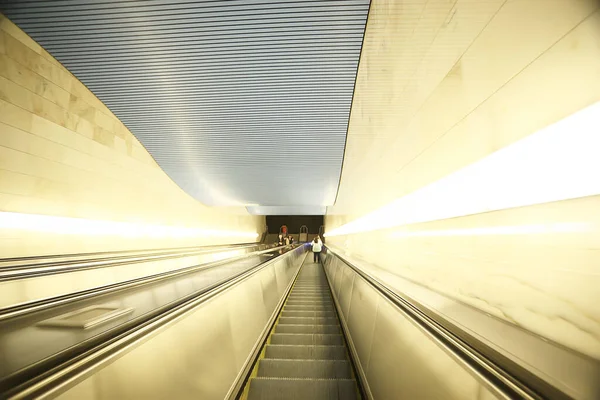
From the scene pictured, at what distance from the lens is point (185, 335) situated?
169cm

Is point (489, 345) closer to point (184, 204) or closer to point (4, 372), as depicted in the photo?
point (4, 372)

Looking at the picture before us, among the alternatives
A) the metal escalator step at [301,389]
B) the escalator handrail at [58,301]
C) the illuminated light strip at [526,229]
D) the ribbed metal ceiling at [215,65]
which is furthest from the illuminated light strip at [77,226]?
the illuminated light strip at [526,229]

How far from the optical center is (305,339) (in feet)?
11.4

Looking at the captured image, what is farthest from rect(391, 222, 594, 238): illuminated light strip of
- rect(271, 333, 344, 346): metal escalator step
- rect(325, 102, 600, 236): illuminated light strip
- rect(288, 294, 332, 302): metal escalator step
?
rect(288, 294, 332, 302): metal escalator step

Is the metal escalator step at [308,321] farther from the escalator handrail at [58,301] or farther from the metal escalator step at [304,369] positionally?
the escalator handrail at [58,301]

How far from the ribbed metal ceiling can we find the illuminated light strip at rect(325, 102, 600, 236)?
2813 millimetres

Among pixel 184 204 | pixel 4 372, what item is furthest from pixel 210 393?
pixel 184 204

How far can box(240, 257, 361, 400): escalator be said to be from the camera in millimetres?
2291

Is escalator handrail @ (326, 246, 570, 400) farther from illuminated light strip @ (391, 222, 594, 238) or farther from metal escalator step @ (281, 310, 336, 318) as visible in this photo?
metal escalator step @ (281, 310, 336, 318)

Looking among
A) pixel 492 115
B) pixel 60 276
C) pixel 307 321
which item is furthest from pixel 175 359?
pixel 60 276

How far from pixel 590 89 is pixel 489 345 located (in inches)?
61.1

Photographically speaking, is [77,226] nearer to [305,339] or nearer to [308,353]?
[305,339]

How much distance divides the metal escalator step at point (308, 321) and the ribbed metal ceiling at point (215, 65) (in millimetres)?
4235

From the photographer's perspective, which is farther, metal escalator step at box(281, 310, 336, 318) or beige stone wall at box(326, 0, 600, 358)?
metal escalator step at box(281, 310, 336, 318)
